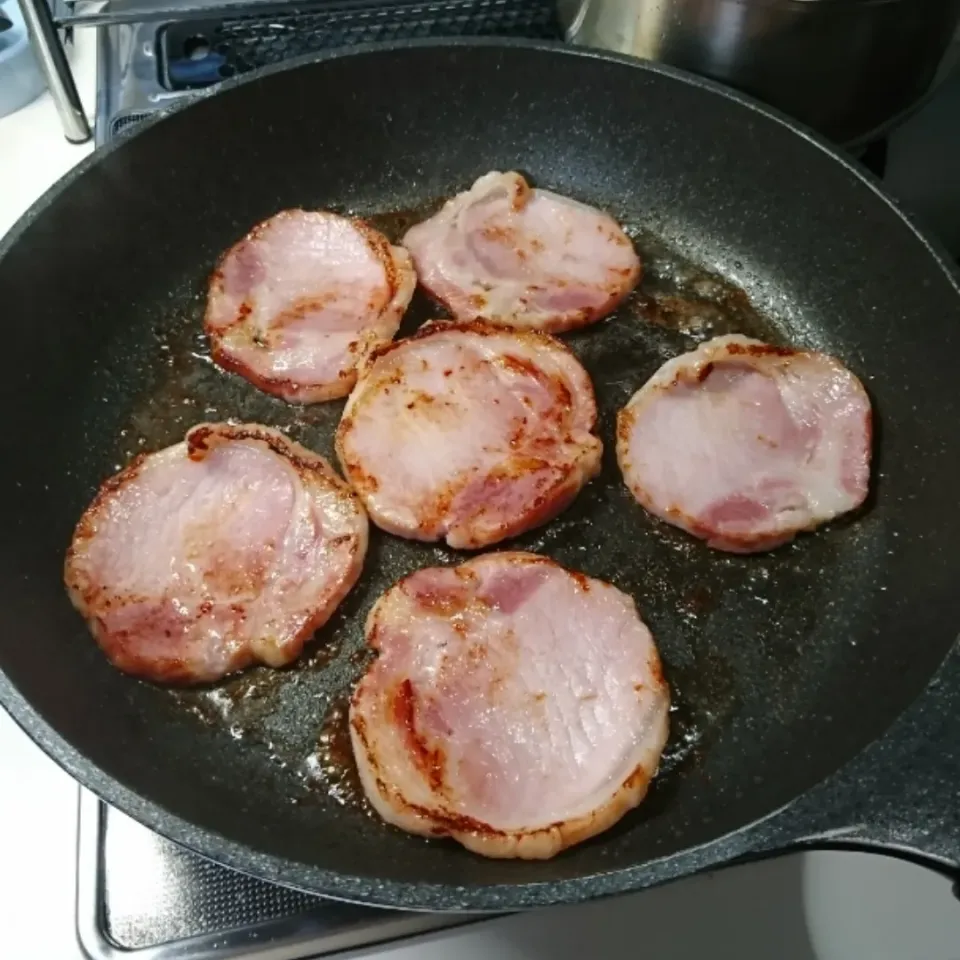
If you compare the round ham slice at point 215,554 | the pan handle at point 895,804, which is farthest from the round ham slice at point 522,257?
the pan handle at point 895,804

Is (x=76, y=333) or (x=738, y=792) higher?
(x=76, y=333)

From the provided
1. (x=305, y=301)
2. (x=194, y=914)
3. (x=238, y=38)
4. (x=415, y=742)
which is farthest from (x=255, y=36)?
(x=194, y=914)

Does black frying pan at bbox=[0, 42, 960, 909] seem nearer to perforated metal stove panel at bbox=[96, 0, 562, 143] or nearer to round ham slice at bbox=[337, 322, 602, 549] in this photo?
round ham slice at bbox=[337, 322, 602, 549]

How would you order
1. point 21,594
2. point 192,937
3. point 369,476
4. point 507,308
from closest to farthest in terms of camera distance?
point 192,937
point 21,594
point 369,476
point 507,308

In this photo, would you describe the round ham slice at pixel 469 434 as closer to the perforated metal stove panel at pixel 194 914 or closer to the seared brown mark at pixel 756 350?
the seared brown mark at pixel 756 350

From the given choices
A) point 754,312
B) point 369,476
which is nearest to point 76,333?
point 369,476

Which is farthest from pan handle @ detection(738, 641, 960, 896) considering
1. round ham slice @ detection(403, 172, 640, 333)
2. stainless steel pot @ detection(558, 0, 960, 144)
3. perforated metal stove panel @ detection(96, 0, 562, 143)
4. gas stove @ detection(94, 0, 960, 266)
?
perforated metal stove panel @ detection(96, 0, 562, 143)

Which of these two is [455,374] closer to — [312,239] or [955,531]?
[312,239]
